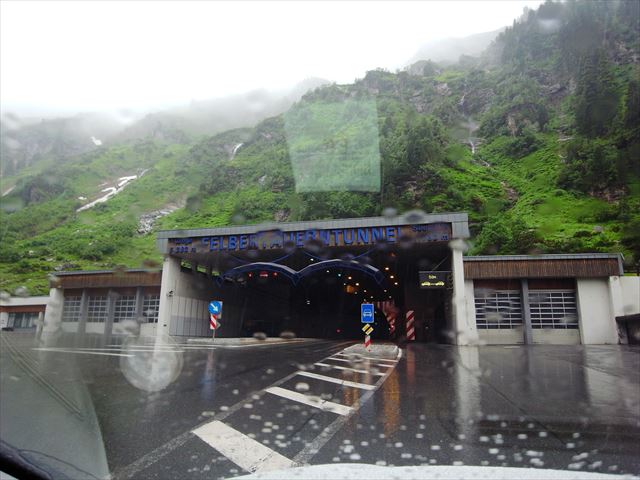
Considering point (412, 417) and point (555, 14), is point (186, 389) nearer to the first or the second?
point (412, 417)

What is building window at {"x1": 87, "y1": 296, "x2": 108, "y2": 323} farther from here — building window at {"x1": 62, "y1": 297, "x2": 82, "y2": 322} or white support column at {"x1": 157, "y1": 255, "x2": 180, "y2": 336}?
white support column at {"x1": 157, "y1": 255, "x2": 180, "y2": 336}

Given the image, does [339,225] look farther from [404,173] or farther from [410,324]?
[404,173]

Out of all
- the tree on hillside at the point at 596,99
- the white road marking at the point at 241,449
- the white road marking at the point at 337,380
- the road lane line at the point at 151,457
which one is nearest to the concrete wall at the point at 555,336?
the white road marking at the point at 337,380

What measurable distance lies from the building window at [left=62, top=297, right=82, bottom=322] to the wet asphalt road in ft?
81.7

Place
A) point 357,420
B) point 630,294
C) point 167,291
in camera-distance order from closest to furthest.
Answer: point 357,420
point 630,294
point 167,291

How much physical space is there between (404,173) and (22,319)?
42.4m

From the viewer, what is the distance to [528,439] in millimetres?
4242

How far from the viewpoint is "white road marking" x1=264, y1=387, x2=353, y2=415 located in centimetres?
568

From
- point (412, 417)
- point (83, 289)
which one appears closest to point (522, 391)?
point (412, 417)

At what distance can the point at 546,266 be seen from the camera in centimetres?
2425

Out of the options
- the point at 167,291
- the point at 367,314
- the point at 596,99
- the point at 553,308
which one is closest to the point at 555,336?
the point at 553,308

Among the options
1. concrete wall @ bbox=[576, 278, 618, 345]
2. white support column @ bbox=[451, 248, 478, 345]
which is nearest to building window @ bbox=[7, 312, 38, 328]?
white support column @ bbox=[451, 248, 478, 345]

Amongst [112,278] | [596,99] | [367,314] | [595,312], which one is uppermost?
[596,99]

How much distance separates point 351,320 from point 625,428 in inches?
1690
